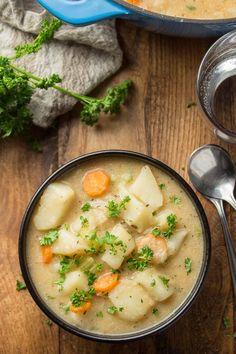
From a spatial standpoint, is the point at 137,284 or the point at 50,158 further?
the point at 50,158

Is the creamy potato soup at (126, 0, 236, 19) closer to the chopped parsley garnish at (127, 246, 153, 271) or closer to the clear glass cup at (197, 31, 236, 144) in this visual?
the clear glass cup at (197, 31, 236, 144)

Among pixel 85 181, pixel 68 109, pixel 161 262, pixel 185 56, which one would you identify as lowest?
pixel 161 262

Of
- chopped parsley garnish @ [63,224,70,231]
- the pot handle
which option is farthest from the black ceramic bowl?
the pot handle

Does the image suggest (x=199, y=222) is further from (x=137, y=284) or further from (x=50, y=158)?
(x=50, y=158)

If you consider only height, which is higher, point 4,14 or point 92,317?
point 4,14

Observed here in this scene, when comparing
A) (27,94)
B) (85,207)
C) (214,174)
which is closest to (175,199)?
(214,174)

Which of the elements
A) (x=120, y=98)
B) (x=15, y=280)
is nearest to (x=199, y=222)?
(x=120, y=98)

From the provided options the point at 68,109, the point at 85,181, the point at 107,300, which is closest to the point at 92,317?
the point at 107,300
